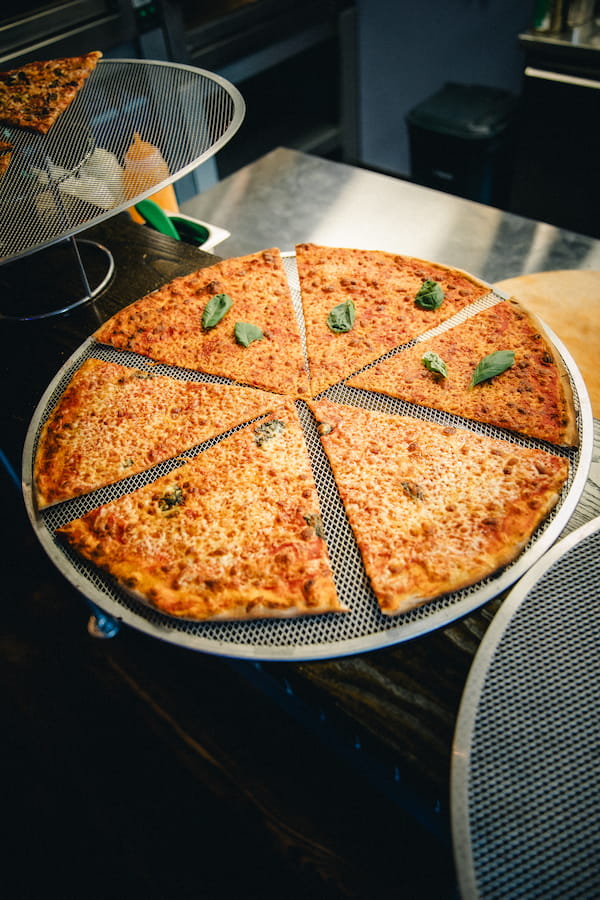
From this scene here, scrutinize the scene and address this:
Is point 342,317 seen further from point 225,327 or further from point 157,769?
point 157,769

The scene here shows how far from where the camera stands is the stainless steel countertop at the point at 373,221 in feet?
7.75

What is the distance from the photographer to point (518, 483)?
148 centimetres

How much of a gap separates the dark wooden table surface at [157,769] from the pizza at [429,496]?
14.3 inches

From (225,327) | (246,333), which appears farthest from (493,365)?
(225,327)

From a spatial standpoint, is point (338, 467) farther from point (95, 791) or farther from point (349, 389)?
point (95, 791)

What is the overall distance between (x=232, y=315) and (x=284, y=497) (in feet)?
2.68

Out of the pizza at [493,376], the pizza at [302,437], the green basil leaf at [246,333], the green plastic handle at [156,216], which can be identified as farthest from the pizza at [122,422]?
the green plastic handle at [156,216]

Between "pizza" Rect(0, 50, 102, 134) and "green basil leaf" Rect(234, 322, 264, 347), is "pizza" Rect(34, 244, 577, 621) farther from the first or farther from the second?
"pizza" Rect(0, 50, 102, 134)

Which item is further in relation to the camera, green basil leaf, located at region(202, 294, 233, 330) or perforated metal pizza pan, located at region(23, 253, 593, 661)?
green basil leaf, located at region(202, 294, 233, 330)

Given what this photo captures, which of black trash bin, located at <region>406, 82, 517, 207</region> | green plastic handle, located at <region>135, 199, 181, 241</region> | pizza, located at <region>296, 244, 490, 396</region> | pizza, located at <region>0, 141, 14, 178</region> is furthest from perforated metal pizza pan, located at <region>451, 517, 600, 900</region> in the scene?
black trash bin, located at <region>406, 82, 517, 207</region>

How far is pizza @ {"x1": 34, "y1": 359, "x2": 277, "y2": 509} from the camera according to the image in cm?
163

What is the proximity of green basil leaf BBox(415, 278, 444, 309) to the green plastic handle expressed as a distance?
3.56ft

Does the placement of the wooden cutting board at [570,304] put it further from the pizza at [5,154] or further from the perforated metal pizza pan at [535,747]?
the pizza at [5,154]

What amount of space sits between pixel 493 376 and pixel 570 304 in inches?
23.2
